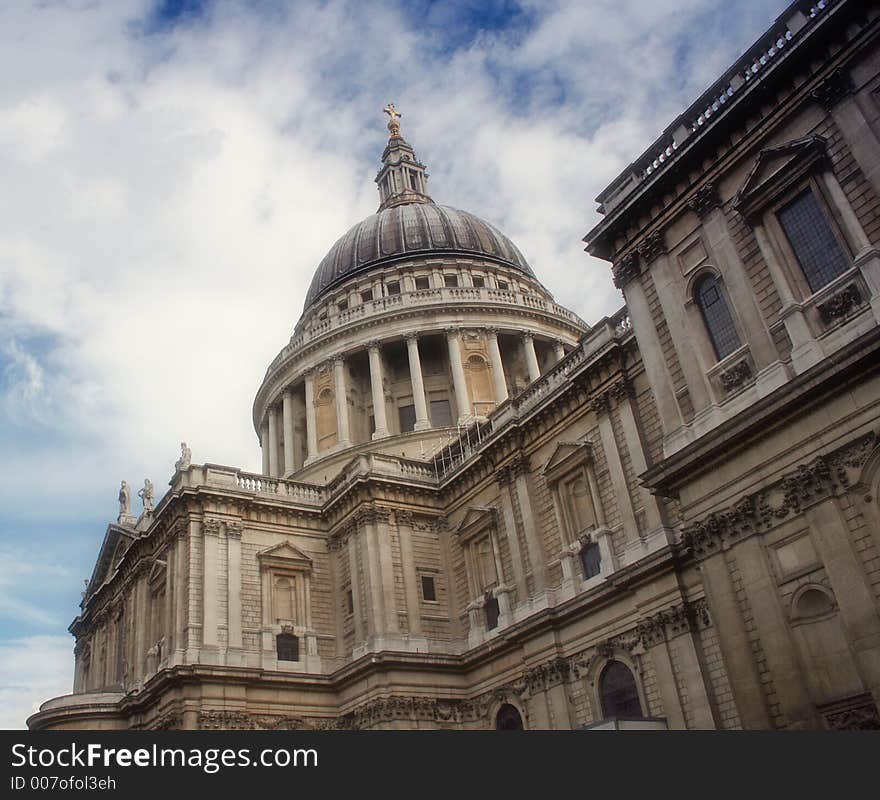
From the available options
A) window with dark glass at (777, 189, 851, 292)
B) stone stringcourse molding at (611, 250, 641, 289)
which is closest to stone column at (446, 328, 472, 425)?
stone stringcourse molding at (611, 250, 641, 289)

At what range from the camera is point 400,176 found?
6750 cm

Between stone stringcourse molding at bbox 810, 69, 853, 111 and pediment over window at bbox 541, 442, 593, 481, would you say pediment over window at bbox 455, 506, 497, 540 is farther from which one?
stone stringcourse molding at bbox 810, 69, 853, 111

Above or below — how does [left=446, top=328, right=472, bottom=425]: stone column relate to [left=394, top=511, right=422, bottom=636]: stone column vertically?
above

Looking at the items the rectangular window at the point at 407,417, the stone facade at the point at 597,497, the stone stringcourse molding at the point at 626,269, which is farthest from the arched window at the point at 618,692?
the rectangular window at the point at 407,417

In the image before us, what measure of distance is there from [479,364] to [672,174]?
28016mm

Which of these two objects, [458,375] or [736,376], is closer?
[736,376]

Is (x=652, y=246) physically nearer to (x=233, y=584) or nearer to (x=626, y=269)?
(x=626, y=269)

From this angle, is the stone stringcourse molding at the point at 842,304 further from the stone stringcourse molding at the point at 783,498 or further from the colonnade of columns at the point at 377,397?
the colonnade of columns at the point at 377,397

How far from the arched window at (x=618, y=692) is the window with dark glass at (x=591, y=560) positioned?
2.95 m

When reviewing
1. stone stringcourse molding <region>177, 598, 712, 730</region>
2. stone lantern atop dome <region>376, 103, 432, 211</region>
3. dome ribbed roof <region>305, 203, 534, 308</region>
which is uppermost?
stone lantern atop dome <region>376, 103, 432, 211</region>

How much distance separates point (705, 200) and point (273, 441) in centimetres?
3663

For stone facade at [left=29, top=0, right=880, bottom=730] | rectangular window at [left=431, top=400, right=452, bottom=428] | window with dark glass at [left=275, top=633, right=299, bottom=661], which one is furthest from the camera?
rectangular window at [left=431, top=400, right=452, bottom=428]

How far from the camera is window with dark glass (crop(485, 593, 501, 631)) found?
1277 inches

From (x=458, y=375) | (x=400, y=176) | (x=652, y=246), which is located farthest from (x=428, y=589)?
Answer: (x=400, y=176)
